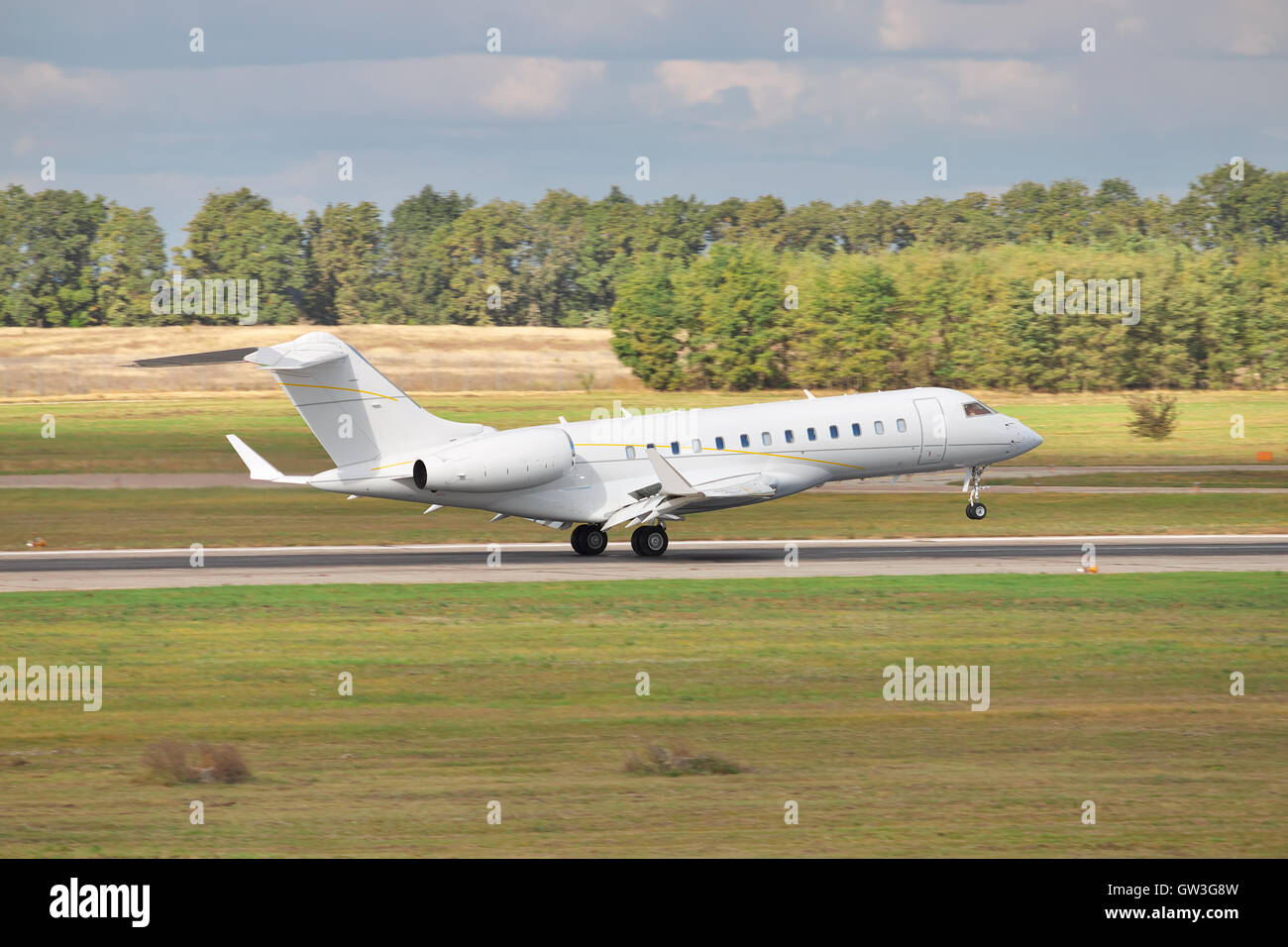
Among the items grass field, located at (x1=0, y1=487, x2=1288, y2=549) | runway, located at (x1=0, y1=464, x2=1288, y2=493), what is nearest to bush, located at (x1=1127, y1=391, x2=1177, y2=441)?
runway, located at (x1=0, y1=464, x2=1288, y2=493)

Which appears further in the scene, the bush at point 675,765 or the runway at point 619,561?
the runway at point 619,561

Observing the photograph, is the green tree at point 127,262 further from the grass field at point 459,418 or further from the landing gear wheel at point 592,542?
the landing gear wheel at point 592,542

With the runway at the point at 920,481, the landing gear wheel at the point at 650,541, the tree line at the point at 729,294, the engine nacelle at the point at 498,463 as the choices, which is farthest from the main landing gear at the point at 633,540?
the tree line at the point at 729,294

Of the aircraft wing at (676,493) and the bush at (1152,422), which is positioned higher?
the bush at (1152,422)

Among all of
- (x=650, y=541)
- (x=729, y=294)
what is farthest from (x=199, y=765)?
(x=729, y=294)

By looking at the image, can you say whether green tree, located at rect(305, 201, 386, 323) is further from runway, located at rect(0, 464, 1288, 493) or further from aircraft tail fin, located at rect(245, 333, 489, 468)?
aircraft tail fin, located at rect(245, 333, 489, 468)

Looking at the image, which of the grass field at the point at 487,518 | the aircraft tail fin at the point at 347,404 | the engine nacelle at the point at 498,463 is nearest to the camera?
the aircraft tail fin at the point at 347,404

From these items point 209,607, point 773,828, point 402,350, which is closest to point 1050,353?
point 402,350

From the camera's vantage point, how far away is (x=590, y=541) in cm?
3997

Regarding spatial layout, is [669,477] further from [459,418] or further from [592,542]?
[459,418]

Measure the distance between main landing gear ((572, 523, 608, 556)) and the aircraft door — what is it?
28.3 ft

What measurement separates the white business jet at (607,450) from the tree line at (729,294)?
64.0 metres

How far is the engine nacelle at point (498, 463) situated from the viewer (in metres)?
36.2

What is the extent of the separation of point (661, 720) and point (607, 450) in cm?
1775
